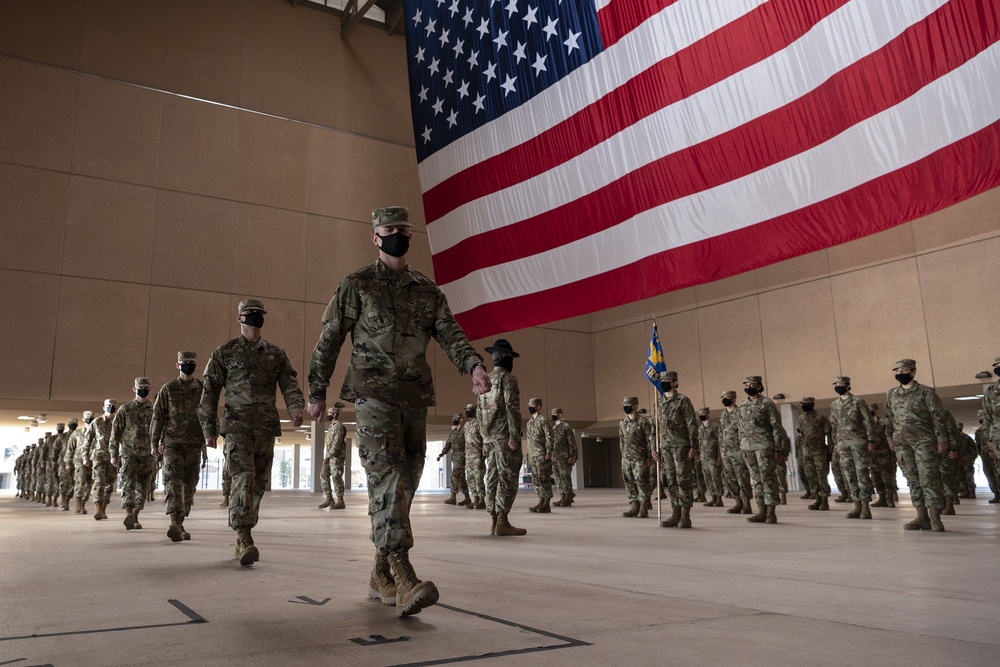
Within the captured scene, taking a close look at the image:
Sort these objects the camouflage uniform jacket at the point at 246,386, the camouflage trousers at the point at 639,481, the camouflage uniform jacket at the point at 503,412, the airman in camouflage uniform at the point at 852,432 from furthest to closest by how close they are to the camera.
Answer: the camouflage trousers at the point at 639,481, the airman in camouflage uniform at the point at 852,432, the camouflage uniform jacket at the point at 503,412, the camouflage uniform jacket at the point at 246,386

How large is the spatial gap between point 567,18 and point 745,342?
45.0 ft

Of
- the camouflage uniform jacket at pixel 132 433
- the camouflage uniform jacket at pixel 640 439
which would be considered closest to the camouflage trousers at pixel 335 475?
the camouflage uniform jacket at pixel 132 433

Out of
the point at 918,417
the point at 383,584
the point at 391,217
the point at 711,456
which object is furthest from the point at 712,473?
the point at 391,217

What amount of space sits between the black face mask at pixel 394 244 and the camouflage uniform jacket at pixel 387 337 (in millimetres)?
105

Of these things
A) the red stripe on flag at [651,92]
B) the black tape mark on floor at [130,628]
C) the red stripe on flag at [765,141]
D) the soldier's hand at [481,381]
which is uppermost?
the red stripe on flag at [651,92]

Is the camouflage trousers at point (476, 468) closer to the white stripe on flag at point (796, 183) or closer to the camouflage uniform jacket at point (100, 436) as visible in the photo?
the white stripe on flag at point (796, 183)

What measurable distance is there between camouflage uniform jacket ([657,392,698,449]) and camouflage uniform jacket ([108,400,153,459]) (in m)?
5.87

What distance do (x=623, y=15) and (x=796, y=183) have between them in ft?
9.06

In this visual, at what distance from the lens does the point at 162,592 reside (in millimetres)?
3520

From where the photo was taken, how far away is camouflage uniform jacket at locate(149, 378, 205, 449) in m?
6.93

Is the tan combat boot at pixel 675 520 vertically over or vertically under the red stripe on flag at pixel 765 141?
under

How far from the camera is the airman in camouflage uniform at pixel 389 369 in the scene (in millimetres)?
3197

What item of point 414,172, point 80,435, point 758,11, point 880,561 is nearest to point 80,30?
point 414,172

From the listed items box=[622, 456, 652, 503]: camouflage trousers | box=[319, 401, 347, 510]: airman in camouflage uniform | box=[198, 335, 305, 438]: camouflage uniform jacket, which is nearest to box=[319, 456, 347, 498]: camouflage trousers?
box=[319, 401, 347, 510]: airman in camouflage uniform
